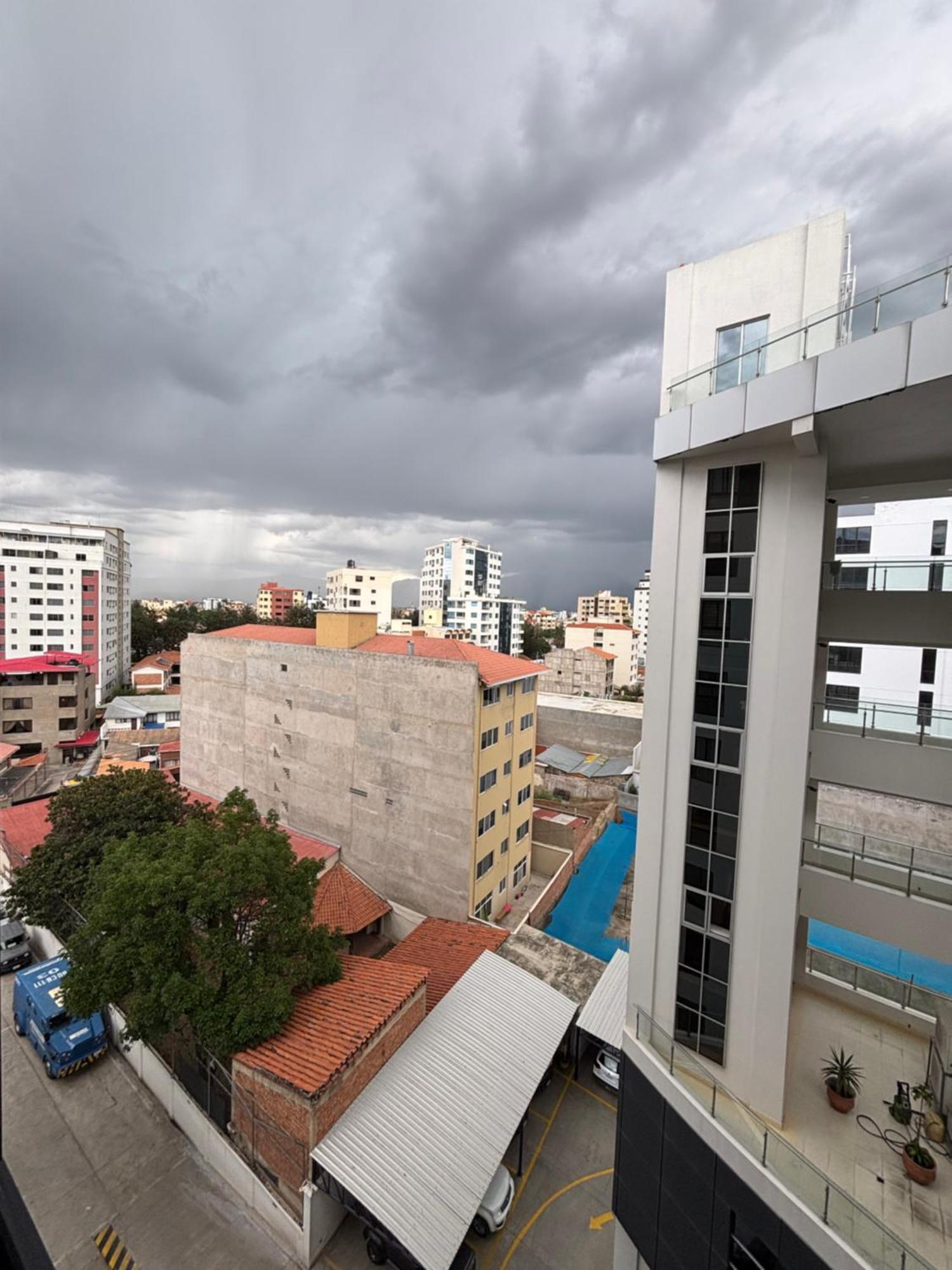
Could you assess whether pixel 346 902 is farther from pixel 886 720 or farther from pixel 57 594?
pixel 57 594

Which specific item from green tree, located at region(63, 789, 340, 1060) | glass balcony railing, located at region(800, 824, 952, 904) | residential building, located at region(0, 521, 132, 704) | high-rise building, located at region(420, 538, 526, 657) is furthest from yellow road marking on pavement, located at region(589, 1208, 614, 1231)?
high-rise building, located at region(420, 538, 526, 657)

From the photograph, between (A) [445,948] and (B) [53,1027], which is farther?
(A) [445,948]

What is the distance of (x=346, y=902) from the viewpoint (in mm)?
18766

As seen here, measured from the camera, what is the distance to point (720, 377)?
7887mm

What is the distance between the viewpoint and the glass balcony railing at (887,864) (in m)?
7.87

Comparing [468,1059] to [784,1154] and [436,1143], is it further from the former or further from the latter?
[784,1154]

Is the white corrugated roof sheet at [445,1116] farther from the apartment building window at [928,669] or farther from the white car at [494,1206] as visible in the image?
the apartment building window at [928,669]

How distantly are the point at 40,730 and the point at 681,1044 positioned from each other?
4300 centimetres

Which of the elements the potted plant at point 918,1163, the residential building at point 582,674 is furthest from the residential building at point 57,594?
the potted plant at point 918,1163

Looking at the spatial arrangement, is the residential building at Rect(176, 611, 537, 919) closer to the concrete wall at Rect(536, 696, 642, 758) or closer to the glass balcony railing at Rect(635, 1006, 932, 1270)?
the glass balcony railing at Rect(635, 1006, 932, 1270)

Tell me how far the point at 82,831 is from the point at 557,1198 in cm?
1515

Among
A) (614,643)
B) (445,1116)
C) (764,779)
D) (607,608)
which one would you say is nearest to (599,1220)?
(445,1116)

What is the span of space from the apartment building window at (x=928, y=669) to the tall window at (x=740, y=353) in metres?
21.6

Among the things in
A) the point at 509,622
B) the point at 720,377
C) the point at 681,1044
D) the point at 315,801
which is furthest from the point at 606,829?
the point at 509,622
